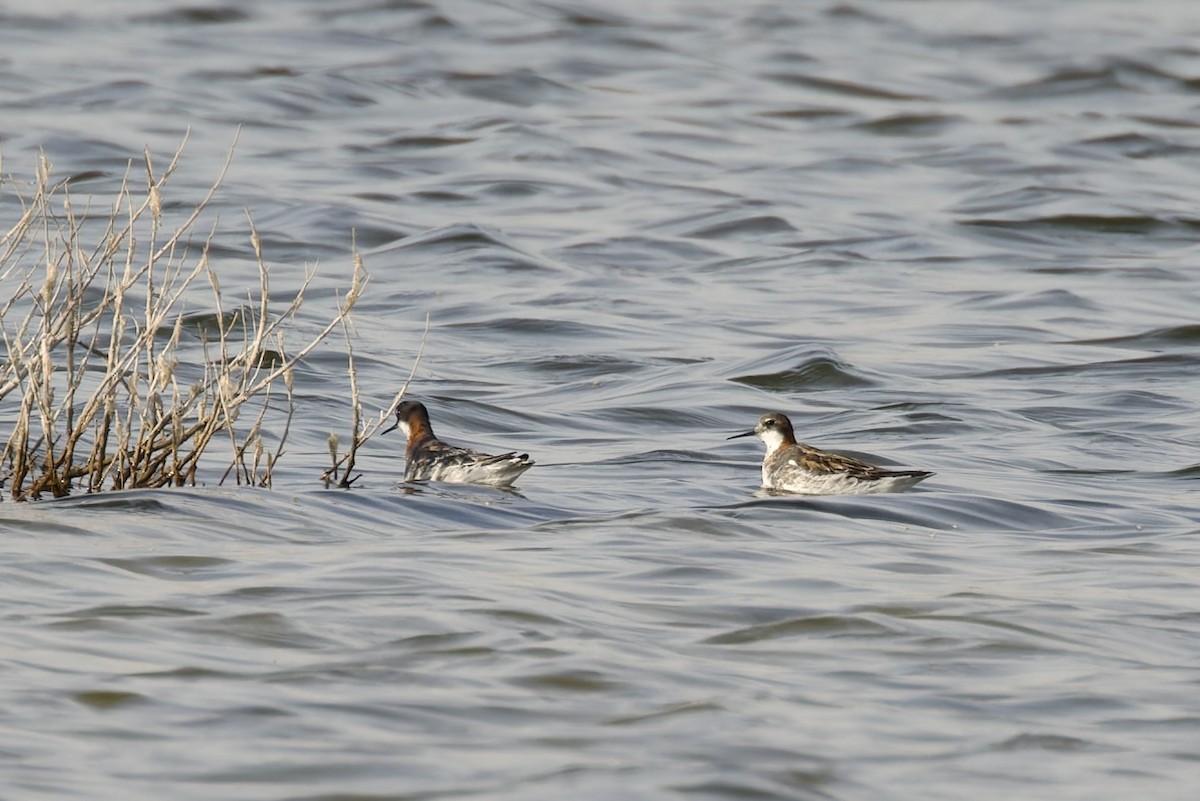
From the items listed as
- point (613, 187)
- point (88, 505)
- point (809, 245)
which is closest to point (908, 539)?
point (88, 505)

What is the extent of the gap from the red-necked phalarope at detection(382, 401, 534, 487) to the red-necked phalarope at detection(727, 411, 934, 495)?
5.05 ft

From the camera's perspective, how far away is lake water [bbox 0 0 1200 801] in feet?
23.9

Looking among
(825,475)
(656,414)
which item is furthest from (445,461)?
(656,414)

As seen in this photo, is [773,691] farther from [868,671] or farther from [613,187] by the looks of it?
[613,187]

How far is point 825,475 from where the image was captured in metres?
12.7

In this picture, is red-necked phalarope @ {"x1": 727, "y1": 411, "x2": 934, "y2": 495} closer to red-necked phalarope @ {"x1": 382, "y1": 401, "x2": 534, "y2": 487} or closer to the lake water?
→ the lake water

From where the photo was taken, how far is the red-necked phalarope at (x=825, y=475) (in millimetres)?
12453

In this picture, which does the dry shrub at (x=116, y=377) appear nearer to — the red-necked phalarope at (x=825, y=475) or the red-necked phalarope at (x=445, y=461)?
the red-necked phalarope at (x=445, y=461)

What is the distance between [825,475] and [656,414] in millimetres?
3322

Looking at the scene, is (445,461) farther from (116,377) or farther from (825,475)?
(116,377)

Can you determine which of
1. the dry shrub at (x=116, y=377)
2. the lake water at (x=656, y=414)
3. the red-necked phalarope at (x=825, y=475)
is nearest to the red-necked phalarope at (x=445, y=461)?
the lake water at (x=656, y=414)

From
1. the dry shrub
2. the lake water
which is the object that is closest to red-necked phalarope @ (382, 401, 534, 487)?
the lake water

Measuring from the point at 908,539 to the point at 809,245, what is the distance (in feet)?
41.1

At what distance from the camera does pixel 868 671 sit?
823 cm
